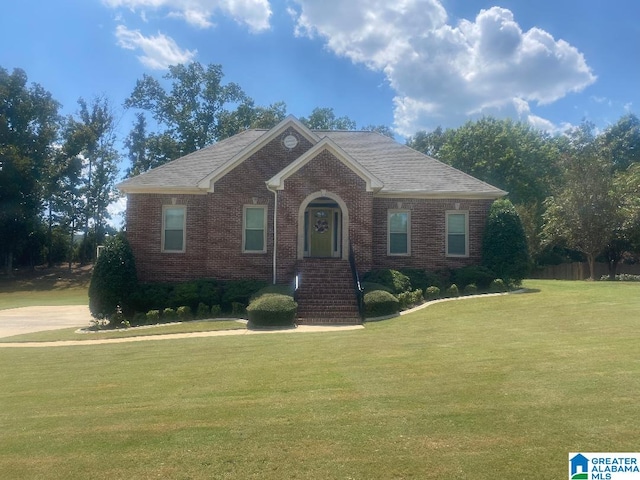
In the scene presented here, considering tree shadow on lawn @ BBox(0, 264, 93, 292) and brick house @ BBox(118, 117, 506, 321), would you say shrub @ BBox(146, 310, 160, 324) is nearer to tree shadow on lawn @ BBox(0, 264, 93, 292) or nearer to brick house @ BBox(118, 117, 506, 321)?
brick house @ BBox(118, 117, 506, 321)

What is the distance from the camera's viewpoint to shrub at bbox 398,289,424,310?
1677 centimetres

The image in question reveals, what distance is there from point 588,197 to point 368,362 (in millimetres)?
26990

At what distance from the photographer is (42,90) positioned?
49000 mm

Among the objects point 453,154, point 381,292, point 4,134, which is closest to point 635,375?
point 381,292

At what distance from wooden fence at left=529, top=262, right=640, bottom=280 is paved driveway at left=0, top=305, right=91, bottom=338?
109 feet

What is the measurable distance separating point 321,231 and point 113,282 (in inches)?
337

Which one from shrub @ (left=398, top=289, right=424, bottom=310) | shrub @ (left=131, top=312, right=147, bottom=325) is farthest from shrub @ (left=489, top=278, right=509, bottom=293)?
shrub @ (left=131, top=312, right=147, bottom=325)

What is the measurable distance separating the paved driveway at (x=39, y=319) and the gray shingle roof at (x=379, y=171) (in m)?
5.98

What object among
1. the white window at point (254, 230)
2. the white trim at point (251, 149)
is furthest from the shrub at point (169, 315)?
the white trim at point (251, 149)

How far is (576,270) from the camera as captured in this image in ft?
123

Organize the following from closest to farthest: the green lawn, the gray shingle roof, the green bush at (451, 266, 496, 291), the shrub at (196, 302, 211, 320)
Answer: the green lawn → the shrub at (196, 302, 211, 320) → the green bush at (451, 266, 496, 291) → the gray shingle roof

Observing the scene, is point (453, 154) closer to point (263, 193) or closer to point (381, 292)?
point (263, 193)

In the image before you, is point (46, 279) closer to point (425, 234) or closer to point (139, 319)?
point (139, 319)

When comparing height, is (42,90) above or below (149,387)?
above
